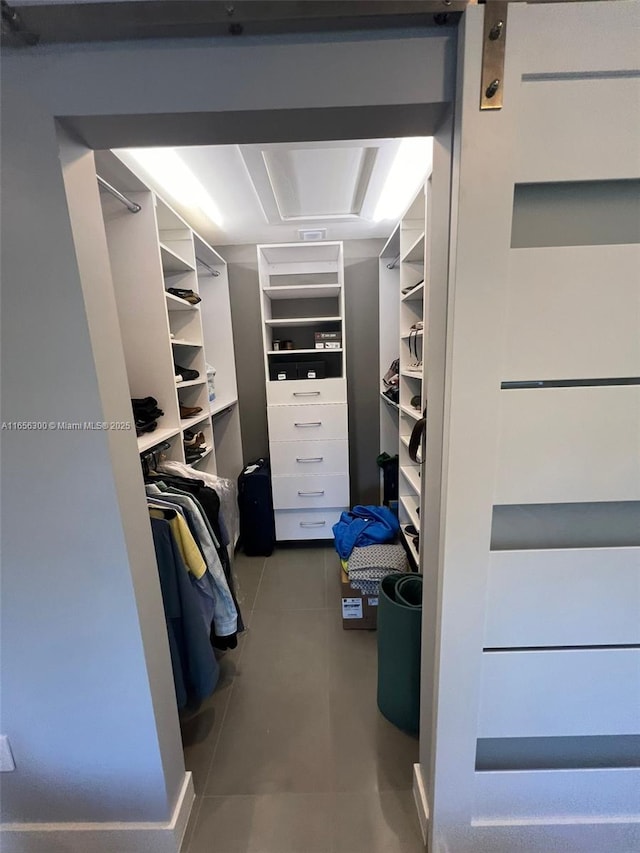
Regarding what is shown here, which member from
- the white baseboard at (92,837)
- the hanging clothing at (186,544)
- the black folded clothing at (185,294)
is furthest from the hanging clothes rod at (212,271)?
the white baseboard at (92,837)

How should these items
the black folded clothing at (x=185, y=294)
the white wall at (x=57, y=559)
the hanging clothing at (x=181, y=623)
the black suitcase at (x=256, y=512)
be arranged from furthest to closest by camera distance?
the black suitcase at (x=256, y=512)
the black folded clothing at (x=185, y=294)
the hanging clothing at (x=181, y=623)
the white wall at (x=57, y=559)

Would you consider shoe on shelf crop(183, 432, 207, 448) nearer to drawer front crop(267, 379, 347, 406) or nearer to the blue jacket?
drawer front crop(267, 379, 347, 406)

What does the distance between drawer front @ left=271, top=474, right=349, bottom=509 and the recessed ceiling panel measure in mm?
1841

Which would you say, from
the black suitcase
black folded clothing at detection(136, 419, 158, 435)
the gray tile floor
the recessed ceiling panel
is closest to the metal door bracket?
the recessed ceiling panel

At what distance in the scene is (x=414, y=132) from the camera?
81 cm

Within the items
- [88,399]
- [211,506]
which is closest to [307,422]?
[211,506]

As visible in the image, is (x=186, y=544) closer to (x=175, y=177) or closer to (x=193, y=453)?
(x=193, y=453)

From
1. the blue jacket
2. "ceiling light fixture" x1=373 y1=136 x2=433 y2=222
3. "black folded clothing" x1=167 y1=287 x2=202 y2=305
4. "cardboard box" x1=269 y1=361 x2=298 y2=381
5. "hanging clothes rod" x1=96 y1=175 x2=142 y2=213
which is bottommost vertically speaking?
the blue jacket

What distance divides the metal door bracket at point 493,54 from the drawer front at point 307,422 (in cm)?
190

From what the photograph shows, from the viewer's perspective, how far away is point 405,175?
165 cm

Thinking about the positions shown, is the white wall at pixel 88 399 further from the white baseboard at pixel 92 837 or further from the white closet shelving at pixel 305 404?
the white closet shelving at pixel 305 404

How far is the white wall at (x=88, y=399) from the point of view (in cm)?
69

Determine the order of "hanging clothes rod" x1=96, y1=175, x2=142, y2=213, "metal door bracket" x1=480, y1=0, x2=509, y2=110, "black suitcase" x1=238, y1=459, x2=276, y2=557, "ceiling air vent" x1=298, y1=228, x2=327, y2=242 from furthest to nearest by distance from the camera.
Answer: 1. "black suitcase" x1=238, y1=459, x2=276, y2=557
2. "ceiling air vent" x1=298, y1=228, x2=327, y2=242
3. "hanging clothes rod" x1=96, y1=175, x2=142, y2=213
4. "metal door bracket" x1=480, y1=0, x2=509, y2=110

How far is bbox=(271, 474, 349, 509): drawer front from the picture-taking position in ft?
8.45
